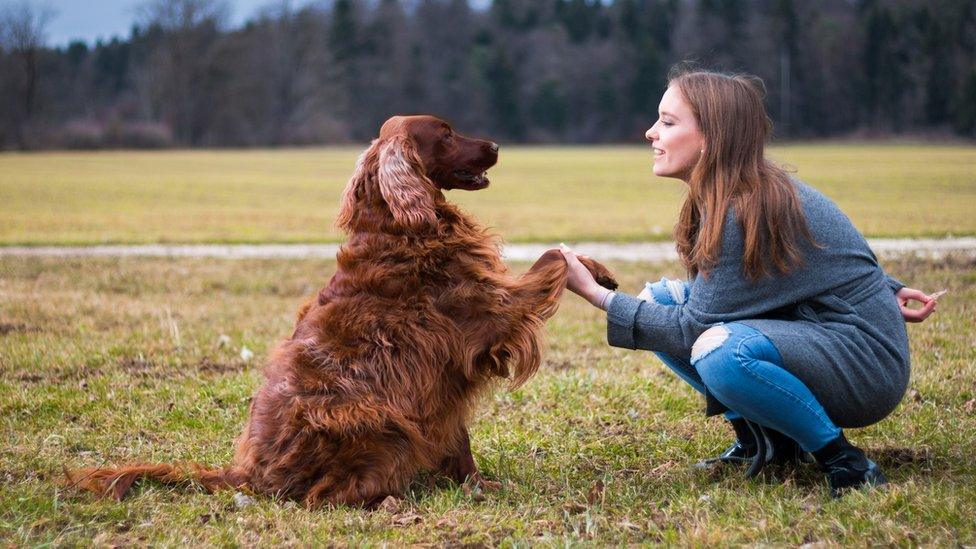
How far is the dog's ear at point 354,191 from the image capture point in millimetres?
4340

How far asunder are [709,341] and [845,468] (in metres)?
0.77

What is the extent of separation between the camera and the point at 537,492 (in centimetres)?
427

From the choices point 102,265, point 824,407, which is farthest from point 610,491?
point 102,265

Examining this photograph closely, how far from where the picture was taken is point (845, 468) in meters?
3.90

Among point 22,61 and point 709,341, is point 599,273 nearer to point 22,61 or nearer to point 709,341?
point 709,341

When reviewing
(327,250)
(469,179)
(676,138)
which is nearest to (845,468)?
(676,138)

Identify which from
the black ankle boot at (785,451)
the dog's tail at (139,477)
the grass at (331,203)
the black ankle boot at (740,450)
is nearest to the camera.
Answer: the dog's tail at (139,477)

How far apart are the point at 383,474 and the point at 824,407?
183cm

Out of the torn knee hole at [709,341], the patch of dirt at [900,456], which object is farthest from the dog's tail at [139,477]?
the patch of dirt at [900,456]

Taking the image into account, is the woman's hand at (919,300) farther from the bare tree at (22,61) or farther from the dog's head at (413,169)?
the bare tree at (22,61)

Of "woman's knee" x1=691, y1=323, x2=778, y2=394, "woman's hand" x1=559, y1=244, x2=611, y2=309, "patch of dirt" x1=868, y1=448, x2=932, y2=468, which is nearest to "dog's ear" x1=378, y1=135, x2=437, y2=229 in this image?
"woman's hand" x1=559, y1=244, x2=611, y2=309

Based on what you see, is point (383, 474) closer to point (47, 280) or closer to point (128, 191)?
point (47, 280)

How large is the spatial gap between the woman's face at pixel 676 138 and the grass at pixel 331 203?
547 cm

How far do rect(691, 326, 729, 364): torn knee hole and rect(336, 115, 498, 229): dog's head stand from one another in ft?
4.12
